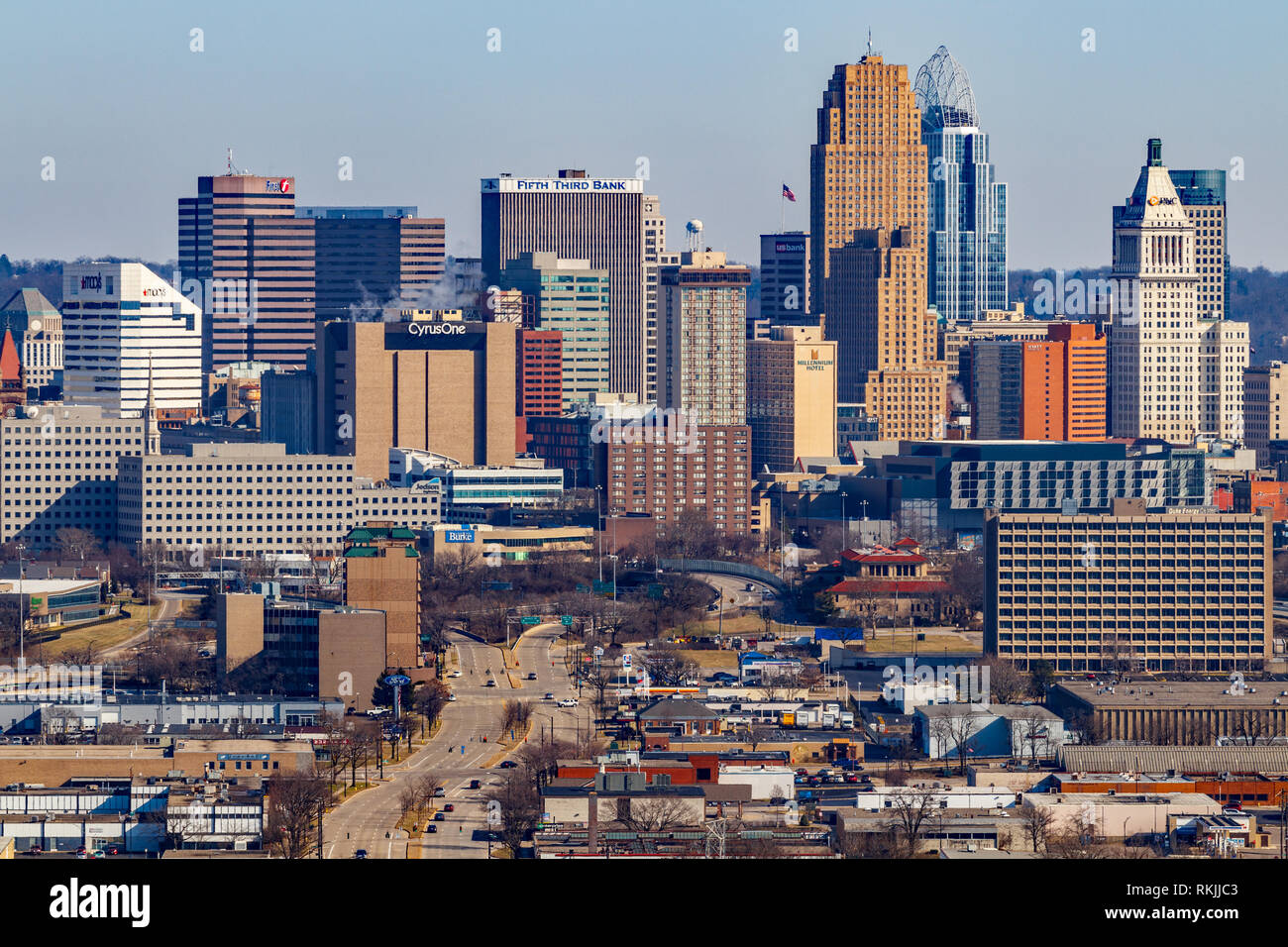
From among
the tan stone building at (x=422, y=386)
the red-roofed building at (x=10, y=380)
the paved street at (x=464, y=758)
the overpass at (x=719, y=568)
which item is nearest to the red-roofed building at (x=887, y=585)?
the overpass at (x=719, y=568)

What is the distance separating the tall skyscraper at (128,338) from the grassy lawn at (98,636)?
190ft

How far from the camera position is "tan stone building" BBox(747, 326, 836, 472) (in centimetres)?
11675

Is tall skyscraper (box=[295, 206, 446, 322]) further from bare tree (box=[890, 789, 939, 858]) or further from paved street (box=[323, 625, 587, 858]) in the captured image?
bare tree (box=[890, 789, 939, 858])

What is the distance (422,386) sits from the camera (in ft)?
349

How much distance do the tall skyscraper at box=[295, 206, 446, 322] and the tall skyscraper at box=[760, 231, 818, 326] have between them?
19127 millimetres

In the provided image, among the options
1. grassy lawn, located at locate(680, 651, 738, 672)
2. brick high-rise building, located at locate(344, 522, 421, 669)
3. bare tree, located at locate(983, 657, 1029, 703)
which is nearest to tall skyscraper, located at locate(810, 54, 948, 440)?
grassy lawn, located at locate(680, 651, 738, 672)

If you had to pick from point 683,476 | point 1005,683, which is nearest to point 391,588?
point 1005,683

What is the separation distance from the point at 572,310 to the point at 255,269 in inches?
905

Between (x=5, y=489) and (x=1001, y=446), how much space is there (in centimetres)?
3808

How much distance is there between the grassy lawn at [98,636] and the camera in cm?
6094

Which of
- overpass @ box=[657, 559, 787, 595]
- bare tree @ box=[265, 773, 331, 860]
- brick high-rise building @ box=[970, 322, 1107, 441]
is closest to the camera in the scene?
bare tree @ box=[265, 773, 331, 860]

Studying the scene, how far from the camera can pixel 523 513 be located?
96.0 meters
